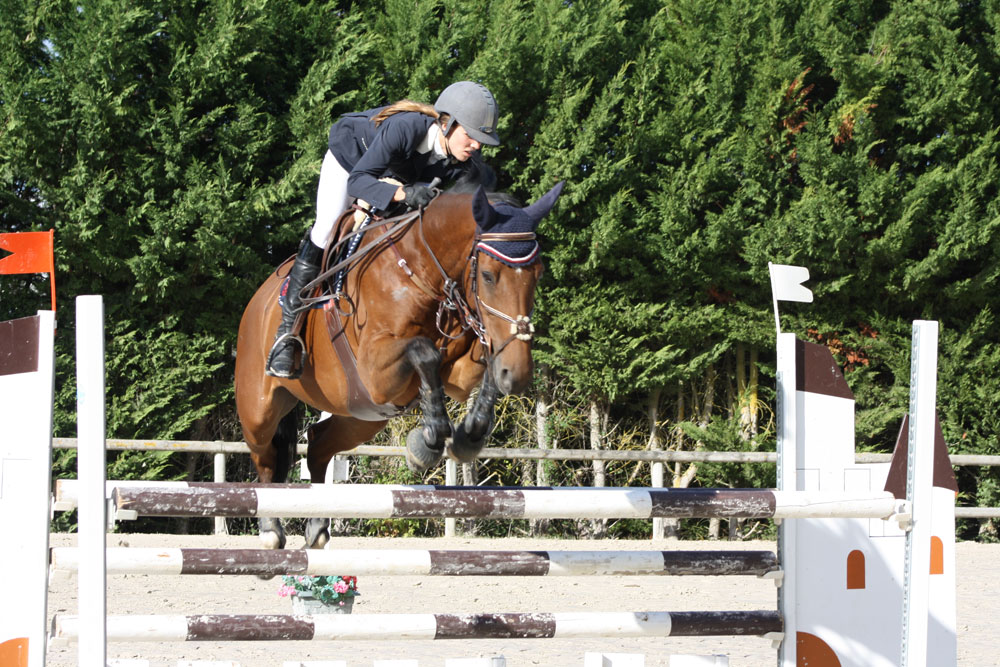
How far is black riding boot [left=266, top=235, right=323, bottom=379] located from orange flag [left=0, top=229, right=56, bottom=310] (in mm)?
1072

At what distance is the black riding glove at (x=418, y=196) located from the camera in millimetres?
3328

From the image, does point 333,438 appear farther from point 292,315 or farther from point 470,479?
point 470,479

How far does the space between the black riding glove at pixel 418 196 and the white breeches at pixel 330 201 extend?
535mm

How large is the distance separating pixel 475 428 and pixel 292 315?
3.65ft

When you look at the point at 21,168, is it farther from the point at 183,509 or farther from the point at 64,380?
the point at 183,509

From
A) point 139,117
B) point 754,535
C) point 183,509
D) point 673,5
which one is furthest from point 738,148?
point 183,509

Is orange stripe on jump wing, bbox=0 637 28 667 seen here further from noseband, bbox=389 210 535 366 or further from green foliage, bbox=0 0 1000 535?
green foliage, bbox=0 0 1000 535

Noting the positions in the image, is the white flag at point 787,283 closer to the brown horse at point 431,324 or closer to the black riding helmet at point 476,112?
the brown horse at point 431,324

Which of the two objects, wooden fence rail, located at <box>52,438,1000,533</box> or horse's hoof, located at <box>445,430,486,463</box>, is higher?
horse's hoof, located at <box>445,430,486,463</box>

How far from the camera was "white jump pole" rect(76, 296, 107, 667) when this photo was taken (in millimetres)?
1978

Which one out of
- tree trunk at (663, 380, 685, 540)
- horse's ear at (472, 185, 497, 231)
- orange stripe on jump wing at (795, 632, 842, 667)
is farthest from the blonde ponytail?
tree trunk at (663, 380, 685, 540)

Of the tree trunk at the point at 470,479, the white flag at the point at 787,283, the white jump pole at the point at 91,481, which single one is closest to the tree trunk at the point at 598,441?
the tree trunk at the point at 470,479

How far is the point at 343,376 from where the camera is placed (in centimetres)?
361

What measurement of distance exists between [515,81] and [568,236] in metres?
1.29
